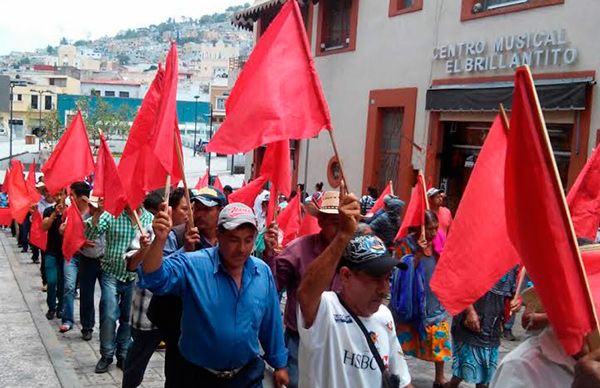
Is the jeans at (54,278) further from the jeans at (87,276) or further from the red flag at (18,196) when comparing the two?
the red flag at (18,196)

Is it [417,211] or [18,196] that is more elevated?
[417,211]

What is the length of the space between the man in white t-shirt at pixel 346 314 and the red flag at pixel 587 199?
2.06m

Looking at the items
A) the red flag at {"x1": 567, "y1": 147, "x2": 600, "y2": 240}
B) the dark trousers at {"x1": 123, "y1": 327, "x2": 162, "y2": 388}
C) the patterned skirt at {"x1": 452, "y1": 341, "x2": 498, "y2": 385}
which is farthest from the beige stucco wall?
the dark trousers at {"x1": 123, "y1": 327, "x2": 162, "y2": 388}

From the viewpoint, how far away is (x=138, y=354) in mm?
5090

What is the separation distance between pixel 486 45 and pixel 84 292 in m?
9.39

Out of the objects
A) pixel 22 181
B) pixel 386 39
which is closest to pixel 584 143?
pixel 386 39

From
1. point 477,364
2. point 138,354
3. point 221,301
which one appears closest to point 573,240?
point 221,301

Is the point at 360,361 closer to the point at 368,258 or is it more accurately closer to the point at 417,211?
the point at 368,258

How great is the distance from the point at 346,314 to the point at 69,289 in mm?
6251

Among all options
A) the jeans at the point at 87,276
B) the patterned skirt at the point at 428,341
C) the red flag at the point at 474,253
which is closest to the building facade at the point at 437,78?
the patterned skirt at the point at 428,341

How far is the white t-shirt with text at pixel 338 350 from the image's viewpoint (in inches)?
118

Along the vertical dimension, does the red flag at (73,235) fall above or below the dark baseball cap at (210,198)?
below

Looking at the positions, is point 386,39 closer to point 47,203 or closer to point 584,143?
point 584,143

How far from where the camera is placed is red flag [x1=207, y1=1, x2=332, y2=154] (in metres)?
4.17
